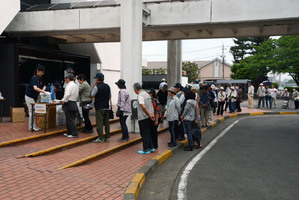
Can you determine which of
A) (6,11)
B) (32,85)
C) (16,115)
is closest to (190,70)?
(6,11)

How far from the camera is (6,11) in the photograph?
33.6 feet

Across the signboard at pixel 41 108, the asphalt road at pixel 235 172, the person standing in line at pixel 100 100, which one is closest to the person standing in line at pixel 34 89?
the signboard at pixel 41 108

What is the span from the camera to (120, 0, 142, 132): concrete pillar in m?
9.34


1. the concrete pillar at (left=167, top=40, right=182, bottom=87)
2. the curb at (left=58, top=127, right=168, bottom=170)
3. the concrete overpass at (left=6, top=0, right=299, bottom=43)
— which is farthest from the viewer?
the concrete pillar at (left=167, top=40, right=182, bottom=87)

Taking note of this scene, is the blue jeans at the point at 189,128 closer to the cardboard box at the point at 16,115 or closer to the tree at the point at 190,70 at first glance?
the cardboard box at the point at 16,115

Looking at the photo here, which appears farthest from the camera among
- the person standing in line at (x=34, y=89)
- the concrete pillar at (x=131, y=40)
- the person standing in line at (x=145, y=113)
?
the concrete pillar at (x=131, y=40)

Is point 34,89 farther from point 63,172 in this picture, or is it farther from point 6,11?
point 6,11

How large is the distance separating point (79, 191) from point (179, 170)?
2.39 metres

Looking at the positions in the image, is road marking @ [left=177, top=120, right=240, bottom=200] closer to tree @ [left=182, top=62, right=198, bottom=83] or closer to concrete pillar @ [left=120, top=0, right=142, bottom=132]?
concrete pillar @ [left=120, top=0, right=142, bottom=132]

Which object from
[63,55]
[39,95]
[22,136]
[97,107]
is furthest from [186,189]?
[63,55]

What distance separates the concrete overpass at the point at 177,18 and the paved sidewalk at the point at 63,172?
16.8 ft

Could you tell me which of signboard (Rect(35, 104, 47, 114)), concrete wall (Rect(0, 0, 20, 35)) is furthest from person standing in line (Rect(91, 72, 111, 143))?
concrete wall (Rect(0, 0, 20, 35))

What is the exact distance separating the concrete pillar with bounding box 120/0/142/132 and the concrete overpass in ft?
1.93

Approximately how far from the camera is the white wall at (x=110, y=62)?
18.7 m
